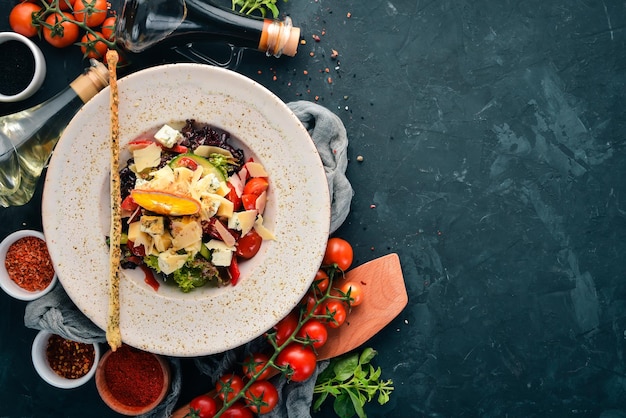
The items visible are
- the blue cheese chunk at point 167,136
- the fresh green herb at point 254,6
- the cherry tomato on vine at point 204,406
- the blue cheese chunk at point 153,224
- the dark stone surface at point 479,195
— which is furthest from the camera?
the dark stone surface at point 479,195

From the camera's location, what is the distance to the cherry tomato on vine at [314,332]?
276 cm

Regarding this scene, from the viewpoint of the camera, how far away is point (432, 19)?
2.97m

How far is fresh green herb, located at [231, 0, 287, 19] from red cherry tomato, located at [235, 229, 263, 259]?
1038mm

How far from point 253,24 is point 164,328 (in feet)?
4.36

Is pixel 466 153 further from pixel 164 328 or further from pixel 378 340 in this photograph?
pixel 164 328

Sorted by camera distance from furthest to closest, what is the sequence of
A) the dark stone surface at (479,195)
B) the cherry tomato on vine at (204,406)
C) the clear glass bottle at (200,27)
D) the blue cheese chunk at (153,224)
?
1. the dark stone surface at (479,195)
2. the cherry tomato on vine at (204,406)
3. the clear glass bottle at (200,27)
4. the blue cheese chunk at (153,224)

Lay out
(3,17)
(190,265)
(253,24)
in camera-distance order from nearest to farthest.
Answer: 1. (190,265)
2. (253,24)
3. (3,17)

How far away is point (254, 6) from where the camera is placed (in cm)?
287

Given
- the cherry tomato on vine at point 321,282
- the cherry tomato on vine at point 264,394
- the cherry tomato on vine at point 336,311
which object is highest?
the cherry tomato on vine at point 321,282

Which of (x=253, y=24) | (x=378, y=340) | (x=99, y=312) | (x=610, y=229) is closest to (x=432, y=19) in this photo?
(x=253, y=24)

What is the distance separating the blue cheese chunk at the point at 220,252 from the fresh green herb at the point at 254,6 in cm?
109

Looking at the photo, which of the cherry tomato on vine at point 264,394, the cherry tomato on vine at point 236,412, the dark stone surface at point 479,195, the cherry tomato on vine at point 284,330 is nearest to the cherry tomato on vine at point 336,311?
the cherry tomato on vine at point 284,330

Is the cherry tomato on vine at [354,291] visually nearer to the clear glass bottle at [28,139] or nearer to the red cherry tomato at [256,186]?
the red cherry tomato at [256,186]

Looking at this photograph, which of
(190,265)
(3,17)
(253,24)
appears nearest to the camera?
→ (190,265)
